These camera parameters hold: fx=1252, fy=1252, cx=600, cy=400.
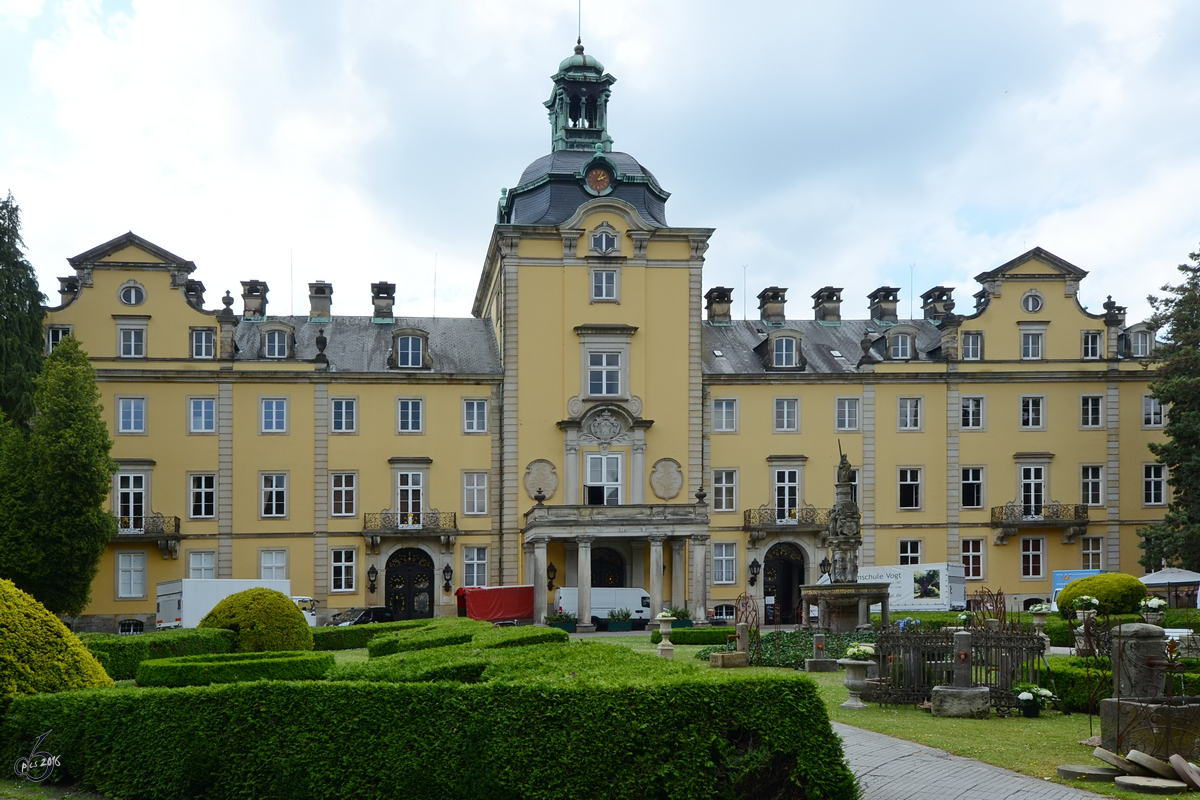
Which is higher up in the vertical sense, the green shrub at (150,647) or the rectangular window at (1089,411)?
the rectangular window at (1089,411)

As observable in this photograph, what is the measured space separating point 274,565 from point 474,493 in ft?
26.9

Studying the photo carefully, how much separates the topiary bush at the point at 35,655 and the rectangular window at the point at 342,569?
108 feet

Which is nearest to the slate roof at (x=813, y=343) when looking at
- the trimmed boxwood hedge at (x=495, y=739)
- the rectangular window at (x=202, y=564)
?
the rectangular window at (x=202, y=564)

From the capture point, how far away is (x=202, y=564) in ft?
157

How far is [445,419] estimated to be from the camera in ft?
163

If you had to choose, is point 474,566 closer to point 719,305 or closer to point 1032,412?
point 719,305

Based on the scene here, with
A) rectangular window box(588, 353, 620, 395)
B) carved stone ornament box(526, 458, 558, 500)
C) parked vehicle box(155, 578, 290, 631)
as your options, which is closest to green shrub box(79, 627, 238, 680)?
parked vehicle box(155, 578, 290, 631)

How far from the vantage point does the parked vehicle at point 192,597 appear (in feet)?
138

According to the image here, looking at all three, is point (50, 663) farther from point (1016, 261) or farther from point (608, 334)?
point (1016, 261)

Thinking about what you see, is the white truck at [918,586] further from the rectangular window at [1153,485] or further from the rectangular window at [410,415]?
the rectangular window at [410,415]

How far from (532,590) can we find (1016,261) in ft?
79.7

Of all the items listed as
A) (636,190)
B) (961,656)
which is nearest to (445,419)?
(636,190)

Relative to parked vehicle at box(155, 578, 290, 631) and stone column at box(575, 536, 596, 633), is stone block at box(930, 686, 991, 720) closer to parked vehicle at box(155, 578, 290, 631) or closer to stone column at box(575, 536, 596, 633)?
stone column at box(575, 536, 596, 633)

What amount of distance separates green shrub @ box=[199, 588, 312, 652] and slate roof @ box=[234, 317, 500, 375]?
843 inches
